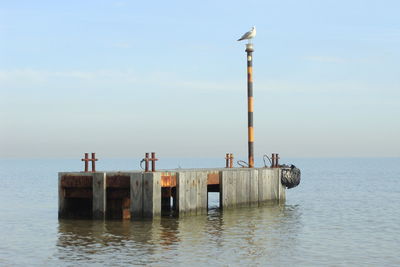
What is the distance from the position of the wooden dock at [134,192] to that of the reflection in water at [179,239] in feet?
1.78

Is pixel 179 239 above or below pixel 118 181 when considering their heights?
below

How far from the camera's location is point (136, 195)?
88.8 feet

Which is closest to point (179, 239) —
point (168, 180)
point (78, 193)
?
point (168, 180)

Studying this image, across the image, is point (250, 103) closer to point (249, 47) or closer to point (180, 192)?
point (249, 47)

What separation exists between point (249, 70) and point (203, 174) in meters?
11.1

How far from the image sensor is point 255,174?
112 ft

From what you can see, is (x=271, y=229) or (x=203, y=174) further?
(x=203, y=174)

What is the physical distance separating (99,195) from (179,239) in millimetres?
5389

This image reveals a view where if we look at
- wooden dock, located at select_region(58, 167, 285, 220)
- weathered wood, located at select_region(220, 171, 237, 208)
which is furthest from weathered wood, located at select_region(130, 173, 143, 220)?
weathered wood, located at select_region(220, 171, 237, 208)

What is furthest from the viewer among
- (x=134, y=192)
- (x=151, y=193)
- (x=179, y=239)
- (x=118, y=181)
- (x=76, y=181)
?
(x=76, y=181)

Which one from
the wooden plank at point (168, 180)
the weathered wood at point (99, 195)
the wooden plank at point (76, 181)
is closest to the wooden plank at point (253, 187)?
the wooden plank at point (168, 180)

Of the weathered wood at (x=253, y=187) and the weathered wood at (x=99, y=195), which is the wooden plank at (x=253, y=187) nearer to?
the weathered wood at (x=253, y=187)

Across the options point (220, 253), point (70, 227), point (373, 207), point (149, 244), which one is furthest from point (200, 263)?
point (373, 207)

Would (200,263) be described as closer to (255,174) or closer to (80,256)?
(80,256)
